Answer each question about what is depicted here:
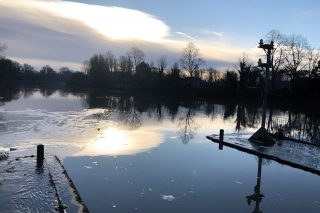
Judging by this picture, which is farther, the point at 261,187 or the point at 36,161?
the point at 36,161

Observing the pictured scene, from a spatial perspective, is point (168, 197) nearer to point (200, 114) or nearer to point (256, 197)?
point (256, 197)

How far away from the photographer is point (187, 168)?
1123 centimetres

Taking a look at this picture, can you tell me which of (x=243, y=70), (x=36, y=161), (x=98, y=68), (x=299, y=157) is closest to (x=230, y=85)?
(x=243, y=70)

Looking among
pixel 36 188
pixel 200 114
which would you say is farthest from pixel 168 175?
pixel 200 114

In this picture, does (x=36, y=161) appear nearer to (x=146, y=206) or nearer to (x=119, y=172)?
(x=119, y=172)

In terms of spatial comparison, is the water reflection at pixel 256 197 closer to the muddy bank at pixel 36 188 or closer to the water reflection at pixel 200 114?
the muddy bank at pixel 36 188

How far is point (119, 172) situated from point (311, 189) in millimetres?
6561

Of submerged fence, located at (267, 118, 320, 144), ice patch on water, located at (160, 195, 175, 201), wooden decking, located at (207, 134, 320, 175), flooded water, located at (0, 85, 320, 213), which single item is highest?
submerged fence, located at (267, 118, 320, 144)

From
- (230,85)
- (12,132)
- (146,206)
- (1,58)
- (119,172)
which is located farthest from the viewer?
(230,85)

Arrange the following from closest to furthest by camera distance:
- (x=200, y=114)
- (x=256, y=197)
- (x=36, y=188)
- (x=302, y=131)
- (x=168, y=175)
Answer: (x=36, y=188)
(x=256, y=197)
(x=168, y=175)
(x=302, y=131)
(x=200, y=114)

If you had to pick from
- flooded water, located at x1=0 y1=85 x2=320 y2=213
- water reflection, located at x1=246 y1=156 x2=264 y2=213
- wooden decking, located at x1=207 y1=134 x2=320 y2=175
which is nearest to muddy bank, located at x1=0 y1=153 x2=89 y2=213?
flooded water, located at x1=0 y1=85 x2=320 y2=213

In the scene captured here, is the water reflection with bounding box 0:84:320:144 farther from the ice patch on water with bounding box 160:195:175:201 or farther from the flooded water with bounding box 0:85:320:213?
the ice patch on water with bounding box 160:195:175:201

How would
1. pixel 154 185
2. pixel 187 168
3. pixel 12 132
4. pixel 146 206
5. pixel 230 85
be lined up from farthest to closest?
pixel 230 85, pixel 12 132, pixel 187 168, pixel 154 185, pixel 146 206

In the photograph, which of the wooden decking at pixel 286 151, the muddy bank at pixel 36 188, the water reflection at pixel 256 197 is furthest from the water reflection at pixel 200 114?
the muddy bank at pixel 36 188
